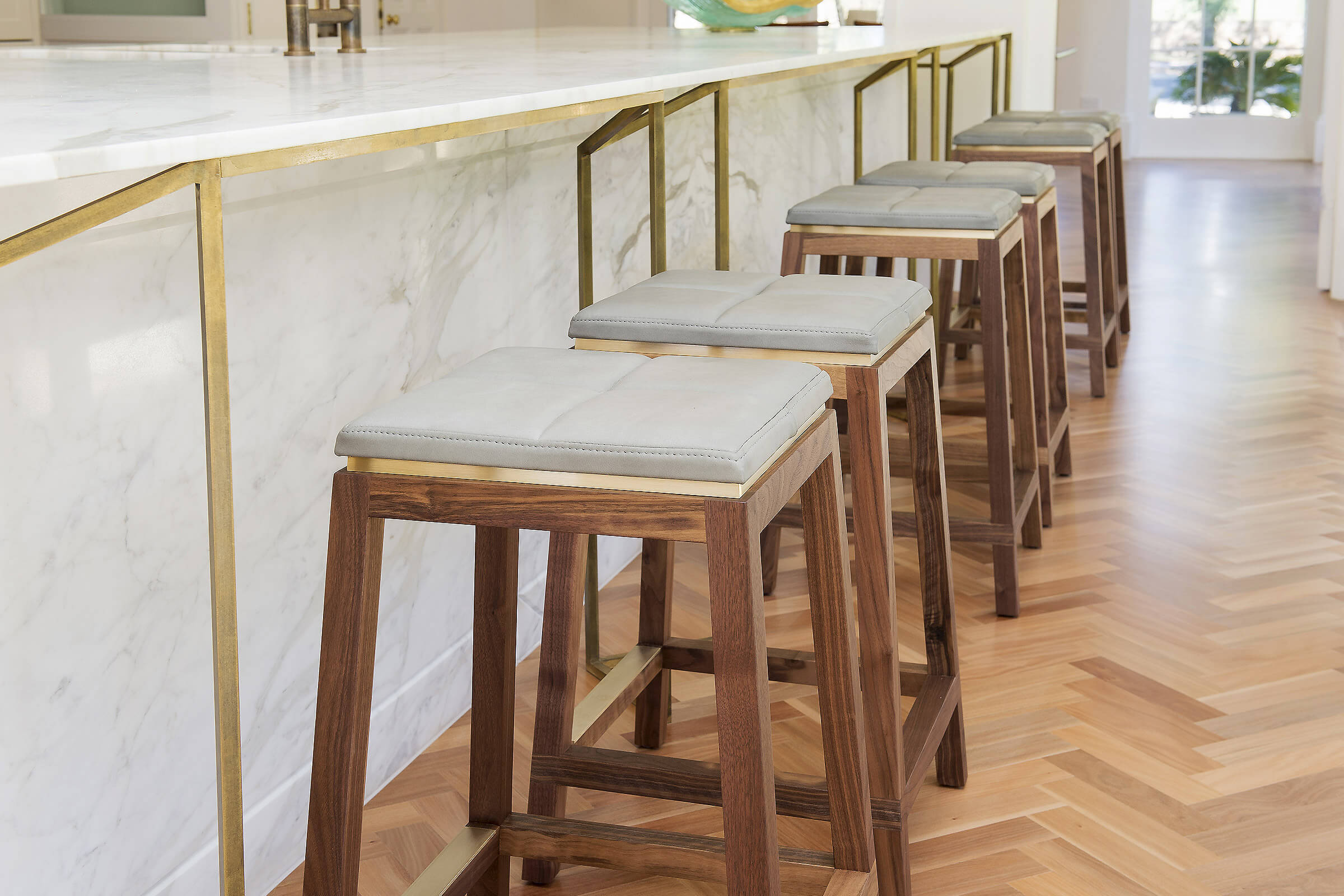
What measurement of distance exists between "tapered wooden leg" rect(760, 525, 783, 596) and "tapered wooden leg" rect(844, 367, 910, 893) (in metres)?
0.98

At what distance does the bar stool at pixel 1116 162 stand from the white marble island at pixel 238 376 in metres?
2.12

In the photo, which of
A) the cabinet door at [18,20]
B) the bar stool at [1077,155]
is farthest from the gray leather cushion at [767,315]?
the cabinet door at [18,20]

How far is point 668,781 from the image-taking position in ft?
5.12

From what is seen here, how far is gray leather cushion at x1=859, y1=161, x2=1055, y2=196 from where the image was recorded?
276cm

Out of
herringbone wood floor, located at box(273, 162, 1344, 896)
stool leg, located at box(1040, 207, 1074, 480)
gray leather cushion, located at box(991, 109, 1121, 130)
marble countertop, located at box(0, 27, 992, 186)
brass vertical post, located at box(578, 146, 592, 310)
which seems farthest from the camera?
gray leather cushion, located at box(991, 109, 1121, 130)

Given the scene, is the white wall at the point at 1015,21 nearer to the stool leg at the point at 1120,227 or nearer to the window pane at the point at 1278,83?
the stool leg at the point at 1120,227

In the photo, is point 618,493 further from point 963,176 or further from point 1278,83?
point 1278,83

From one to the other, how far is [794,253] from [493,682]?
3.66 ft

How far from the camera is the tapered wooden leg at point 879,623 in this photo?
1.51m

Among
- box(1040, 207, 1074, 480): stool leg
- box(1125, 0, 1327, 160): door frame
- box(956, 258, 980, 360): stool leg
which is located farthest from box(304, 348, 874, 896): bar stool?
box(1125, 0, 1327, 160): door frame

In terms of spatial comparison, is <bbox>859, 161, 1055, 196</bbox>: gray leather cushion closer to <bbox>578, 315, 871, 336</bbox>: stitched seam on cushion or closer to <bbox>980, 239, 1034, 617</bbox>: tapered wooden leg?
<bbox>980, 239, 1034, 617</bbox>: tapered wooden leg

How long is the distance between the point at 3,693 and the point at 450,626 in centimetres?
92

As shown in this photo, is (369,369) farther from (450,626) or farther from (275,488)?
(450,626)

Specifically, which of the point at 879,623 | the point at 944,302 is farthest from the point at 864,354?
the point at 944,302
